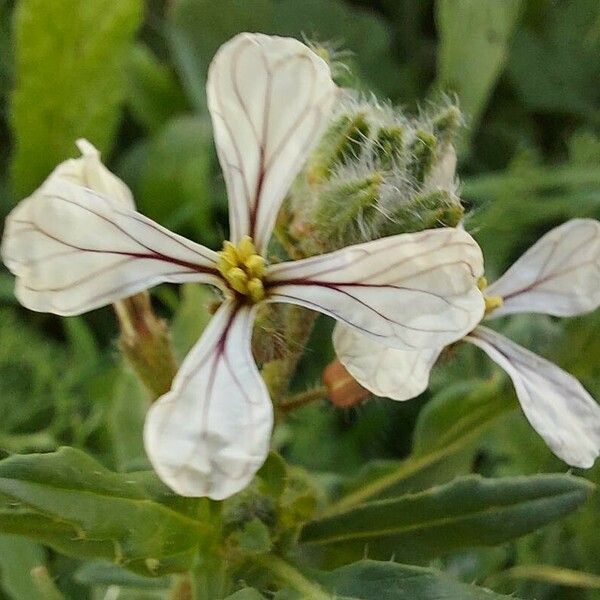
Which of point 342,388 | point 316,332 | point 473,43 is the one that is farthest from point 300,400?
point 473,43

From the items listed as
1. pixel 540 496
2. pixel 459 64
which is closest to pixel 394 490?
pixel 540 496

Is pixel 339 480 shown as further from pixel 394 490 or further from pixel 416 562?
pixel 416 562

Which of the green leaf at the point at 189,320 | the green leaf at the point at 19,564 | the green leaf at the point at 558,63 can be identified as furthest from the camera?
the green leaf at the point at 558,63

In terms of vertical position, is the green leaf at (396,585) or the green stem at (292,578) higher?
the green leaf at (396,585)

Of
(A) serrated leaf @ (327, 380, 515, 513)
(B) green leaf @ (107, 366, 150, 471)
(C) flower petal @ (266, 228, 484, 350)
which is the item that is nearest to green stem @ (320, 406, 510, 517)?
(A) serrated leaf @ (327, 380, 515, 513)

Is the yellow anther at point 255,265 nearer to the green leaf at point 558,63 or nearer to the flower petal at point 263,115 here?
the flower petal at point 263,115

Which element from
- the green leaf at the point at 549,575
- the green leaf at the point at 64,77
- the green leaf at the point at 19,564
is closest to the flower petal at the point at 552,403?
the green leaf at the point at 549,575
